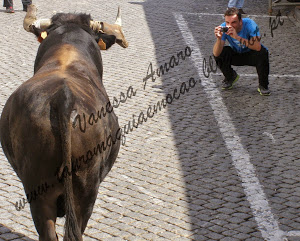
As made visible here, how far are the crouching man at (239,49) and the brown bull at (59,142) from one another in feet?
16.9

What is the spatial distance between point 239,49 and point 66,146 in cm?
648

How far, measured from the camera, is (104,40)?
6586 millimetres

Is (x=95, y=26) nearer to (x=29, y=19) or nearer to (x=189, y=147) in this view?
(x=29, y=19)

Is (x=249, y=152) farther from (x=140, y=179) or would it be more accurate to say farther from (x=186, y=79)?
(x=186, y=79)

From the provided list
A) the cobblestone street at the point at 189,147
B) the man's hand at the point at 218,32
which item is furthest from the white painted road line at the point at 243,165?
the man's hand at the point at 218,32

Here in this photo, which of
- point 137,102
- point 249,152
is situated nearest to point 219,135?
point 249,152

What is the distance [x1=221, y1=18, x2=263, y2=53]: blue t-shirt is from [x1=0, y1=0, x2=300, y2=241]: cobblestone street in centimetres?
63

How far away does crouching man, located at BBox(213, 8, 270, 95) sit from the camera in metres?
9.92

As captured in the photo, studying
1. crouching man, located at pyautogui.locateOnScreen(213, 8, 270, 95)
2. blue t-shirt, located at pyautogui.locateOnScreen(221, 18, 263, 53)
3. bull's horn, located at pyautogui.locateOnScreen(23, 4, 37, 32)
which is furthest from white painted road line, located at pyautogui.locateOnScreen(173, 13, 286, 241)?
bull's horn, located at pyautogui.locateOnScreen(23, 4, 37, 32)

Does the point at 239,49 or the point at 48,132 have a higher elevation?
the point at 48,132

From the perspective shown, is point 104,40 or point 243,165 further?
point 243,165

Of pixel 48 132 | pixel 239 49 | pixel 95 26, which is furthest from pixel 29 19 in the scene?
pixel 239 49

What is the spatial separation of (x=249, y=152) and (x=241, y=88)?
2.59 meters

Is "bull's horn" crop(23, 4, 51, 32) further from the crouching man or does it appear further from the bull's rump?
the crouching man
